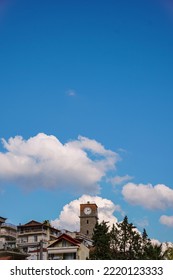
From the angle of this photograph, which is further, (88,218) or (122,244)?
(88,218)

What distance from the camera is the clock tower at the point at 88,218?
4881 inches

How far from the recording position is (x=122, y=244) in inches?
1887

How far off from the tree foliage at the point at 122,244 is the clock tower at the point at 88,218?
73.8 meters

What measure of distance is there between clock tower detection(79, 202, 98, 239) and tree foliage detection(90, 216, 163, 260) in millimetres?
73810

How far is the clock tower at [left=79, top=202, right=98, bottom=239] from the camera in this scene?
12399cm

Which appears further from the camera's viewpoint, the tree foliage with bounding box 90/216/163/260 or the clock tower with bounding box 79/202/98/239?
the clock tower with bounding box 79/202/98/239

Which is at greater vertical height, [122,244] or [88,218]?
[88,218]

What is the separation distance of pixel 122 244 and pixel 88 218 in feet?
256

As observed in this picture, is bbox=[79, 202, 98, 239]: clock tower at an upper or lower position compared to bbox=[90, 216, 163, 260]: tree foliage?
upper

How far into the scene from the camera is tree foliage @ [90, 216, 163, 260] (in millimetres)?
44844
